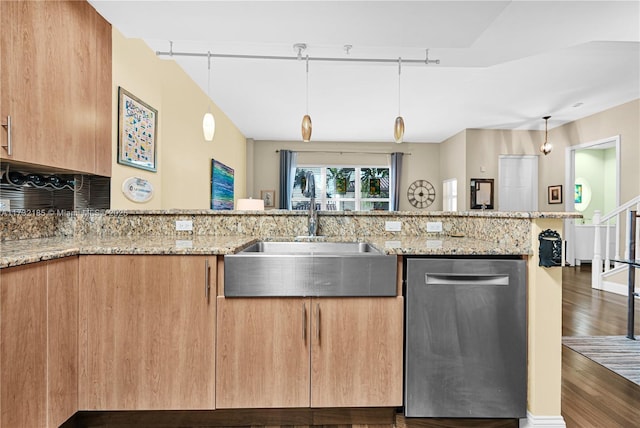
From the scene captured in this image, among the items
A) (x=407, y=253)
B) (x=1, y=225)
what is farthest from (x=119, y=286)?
(x=407, y=253)

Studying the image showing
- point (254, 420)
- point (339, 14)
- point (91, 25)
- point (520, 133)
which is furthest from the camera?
point (520, 133)

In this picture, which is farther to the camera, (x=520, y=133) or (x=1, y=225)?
(x=520, y=133)

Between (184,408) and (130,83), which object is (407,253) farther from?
(130,83)

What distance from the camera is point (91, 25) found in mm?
1780

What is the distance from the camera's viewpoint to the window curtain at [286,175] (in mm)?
7254

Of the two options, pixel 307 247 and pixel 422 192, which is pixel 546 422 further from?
pixel 422 192

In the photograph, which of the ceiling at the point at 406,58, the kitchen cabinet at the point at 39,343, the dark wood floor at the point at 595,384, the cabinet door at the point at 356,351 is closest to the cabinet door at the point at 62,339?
the kitchen cabinet at the point at 39,343

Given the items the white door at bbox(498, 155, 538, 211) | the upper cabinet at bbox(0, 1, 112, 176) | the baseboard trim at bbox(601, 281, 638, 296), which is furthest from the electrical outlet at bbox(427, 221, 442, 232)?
the white door at bbox(498, 155, 538, 211)

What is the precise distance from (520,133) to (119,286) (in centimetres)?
710

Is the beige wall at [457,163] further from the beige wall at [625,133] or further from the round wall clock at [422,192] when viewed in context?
the beige wall at [625,133]

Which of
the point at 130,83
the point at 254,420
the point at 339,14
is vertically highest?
the point at 339,14

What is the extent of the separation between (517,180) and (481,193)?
0.75 m

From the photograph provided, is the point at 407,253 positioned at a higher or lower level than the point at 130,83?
lower

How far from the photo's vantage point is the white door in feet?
21.2
